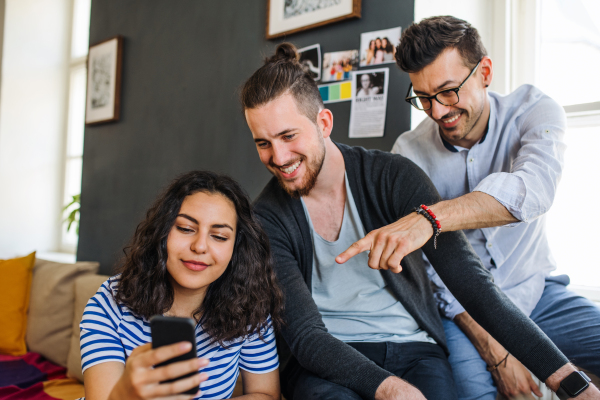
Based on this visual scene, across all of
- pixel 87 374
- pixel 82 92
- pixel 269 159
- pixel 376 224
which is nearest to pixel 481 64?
pixel 376 224

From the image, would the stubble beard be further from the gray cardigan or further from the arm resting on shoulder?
the arm resting on shoulder

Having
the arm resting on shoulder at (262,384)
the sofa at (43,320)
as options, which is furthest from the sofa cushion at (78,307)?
the arm resting on shoulder at (262,384)

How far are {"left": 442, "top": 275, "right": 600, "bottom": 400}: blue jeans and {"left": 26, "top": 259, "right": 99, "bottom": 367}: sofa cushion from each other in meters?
1.92

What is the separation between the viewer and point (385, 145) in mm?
1770

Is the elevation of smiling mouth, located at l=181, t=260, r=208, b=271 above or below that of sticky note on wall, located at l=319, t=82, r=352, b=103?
below

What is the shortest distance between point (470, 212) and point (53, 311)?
2.22m

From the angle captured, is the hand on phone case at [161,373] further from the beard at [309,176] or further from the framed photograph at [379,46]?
the framed photograph at [379,46]

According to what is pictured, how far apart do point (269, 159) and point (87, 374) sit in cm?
73

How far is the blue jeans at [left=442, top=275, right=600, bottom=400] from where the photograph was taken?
1.36 meters

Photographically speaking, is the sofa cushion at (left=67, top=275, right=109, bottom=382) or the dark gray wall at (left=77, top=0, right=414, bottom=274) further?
the sofa cushion at (left=67, top=275, right=109, bottom=382)

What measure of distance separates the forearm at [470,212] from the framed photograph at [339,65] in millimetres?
867

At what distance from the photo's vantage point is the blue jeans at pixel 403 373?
1151mm

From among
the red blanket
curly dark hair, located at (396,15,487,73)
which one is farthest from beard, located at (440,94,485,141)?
the red blanket

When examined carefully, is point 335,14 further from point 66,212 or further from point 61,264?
point 66,212
